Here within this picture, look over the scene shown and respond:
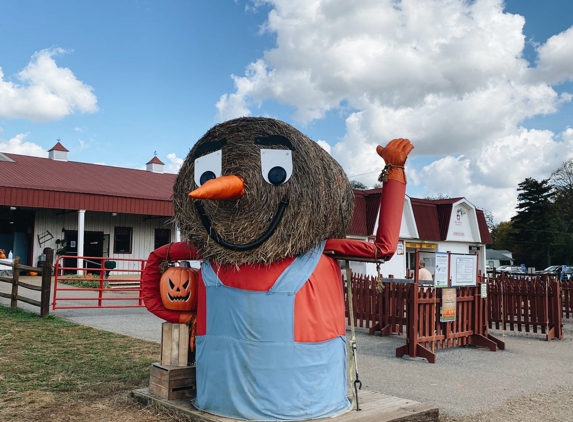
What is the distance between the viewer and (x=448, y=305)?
9.56m

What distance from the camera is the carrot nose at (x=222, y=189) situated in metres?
4.46

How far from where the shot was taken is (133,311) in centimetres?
1449

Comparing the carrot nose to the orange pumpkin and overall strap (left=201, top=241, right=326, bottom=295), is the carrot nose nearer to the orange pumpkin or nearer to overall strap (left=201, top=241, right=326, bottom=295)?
overall strap (left=201, top=241, right=326, bottom=295)

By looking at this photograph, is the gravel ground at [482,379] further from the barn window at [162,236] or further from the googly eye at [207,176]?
the barn window at [162,236]

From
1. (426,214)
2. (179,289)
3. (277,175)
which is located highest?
(426,214)

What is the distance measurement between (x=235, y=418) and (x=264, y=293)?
1.08 metres

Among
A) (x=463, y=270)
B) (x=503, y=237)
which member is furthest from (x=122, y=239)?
(x=503, y=237)

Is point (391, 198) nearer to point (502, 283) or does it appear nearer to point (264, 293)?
point (264, 293)

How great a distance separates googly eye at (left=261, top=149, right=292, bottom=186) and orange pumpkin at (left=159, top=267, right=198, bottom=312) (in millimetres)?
1456

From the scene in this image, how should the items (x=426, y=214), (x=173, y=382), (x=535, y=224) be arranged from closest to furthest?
1. (x=173, y=382)
2. (x=426, y=214)
3. (x=535, y=224)

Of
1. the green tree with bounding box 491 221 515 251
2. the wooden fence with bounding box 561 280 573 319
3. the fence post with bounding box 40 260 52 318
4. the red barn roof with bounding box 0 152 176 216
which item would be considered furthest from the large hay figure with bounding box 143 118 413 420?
the green tree with bounding box 491 221 515 251

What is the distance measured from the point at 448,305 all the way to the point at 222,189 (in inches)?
247

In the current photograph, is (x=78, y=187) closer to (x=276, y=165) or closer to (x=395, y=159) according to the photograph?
(x=276, y=165)

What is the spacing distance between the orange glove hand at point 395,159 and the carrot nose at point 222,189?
1.26 m
